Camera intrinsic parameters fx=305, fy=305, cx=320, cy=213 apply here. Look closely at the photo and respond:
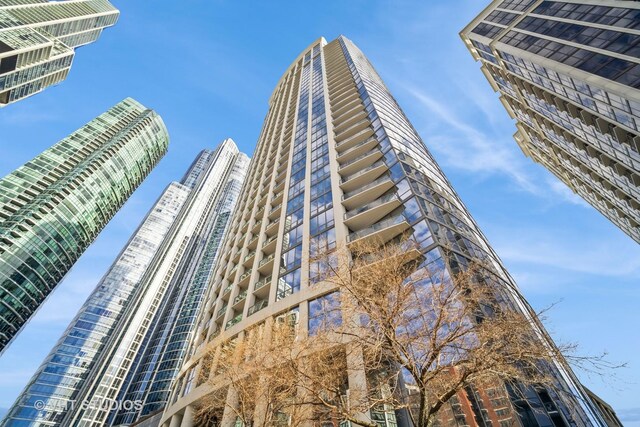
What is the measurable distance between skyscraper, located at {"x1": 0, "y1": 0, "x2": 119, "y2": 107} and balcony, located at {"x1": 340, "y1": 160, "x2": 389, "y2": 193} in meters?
78.9

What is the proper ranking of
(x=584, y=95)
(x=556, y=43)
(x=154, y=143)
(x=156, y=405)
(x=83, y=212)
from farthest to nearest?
(x=154, y=143) < (x=83, y=212) < (x=156, y=405) < (x=556, y=43) < (x=584, y=95)

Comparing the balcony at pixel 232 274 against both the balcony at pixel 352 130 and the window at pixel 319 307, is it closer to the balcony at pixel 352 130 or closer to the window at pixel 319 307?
the window at pixel 319 307

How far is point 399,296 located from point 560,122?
4670 cm

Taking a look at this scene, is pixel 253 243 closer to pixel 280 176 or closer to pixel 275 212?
pixel 275 212

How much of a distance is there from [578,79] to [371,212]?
81.8 ft

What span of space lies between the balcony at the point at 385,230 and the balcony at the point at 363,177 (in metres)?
6.44

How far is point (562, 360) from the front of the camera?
8586 millimetres

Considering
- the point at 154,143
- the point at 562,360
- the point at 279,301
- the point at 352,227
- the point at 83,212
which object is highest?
the point at 154,143

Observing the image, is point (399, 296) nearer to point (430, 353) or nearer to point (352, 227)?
point (430, 353)

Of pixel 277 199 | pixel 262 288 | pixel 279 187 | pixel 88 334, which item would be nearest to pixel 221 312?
pixel 262 288

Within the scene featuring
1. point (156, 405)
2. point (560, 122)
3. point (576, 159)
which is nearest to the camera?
point (560, 122)

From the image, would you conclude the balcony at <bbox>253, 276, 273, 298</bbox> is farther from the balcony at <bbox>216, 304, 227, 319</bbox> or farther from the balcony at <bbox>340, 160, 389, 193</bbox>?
the balcony at <bbox>340, 160, 389, 193</bbox>

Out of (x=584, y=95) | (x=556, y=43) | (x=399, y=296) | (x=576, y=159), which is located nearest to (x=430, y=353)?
(x=399, y=296)

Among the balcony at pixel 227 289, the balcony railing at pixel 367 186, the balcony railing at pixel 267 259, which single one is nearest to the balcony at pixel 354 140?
the balcony railing at pixel 367 186
